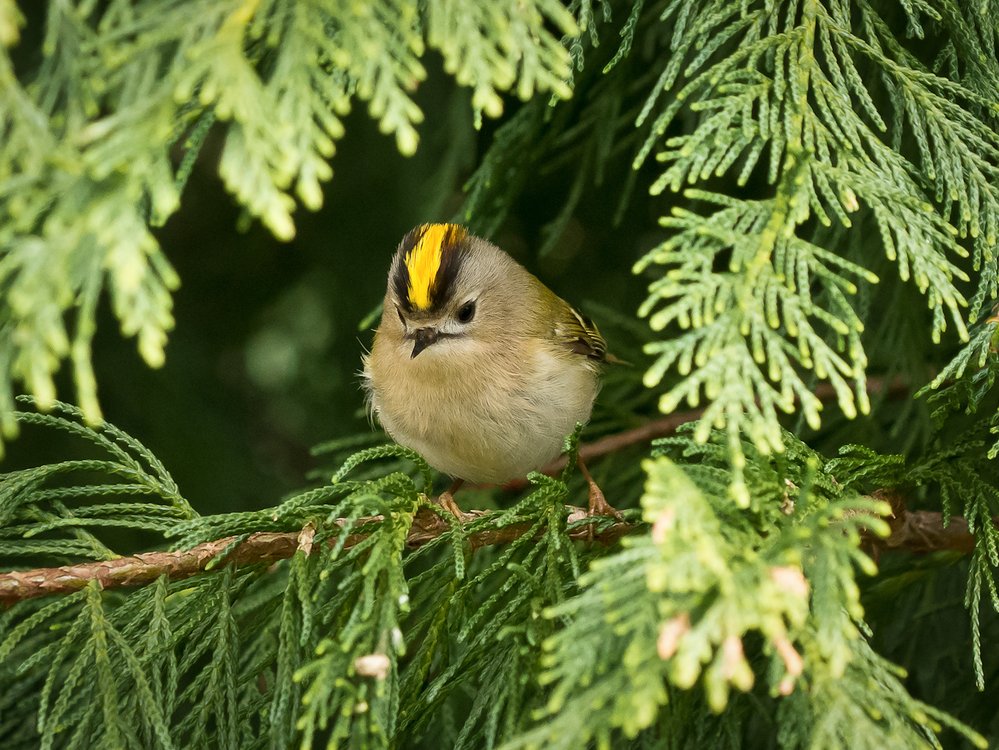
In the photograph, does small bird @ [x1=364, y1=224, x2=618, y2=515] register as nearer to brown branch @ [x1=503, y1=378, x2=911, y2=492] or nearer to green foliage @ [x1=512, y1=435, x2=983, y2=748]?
brown branch @ [x1=503, y1=378, x2=911, y2=492]

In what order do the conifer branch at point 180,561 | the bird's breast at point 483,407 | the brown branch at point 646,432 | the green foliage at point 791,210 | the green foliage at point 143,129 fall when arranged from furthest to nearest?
the brown branch at point 646,432, the bird's breast at point 483,407, the conifer branch at point 180,561, the green foliage at point 791,210, the green foliage at point 143,129

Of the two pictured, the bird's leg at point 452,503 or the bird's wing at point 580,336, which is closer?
the bird's leg at point 452,503

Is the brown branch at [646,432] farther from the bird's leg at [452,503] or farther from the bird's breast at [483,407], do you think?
the bird's leg at [452,503]

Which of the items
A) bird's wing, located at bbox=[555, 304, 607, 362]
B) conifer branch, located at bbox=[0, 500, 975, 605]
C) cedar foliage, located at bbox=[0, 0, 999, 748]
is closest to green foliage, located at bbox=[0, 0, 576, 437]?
cedar foliage, located at bbox=[0, 0, 999, 748]

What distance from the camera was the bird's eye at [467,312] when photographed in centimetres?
255

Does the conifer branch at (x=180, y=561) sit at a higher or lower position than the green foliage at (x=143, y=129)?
lower

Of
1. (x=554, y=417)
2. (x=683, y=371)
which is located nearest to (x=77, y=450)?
(x=554, y=417)

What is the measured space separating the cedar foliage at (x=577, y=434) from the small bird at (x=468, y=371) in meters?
0.47

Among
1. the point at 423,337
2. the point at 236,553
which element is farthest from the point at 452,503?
the point at 236,553

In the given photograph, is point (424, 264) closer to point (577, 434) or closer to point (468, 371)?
point (468, 371)

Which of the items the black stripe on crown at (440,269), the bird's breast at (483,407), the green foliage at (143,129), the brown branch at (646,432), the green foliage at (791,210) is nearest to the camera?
the green foliage at (143,129)

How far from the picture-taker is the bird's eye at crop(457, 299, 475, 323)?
8.38 ft

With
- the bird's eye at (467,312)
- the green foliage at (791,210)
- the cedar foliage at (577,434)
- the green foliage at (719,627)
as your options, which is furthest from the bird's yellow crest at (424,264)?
the green foliage at (719,627)

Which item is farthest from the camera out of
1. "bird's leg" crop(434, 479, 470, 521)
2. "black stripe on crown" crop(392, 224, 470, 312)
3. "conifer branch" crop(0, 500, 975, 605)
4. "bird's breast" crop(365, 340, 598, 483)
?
"black stripe on crown" crop(392, 224, 470, 312)
